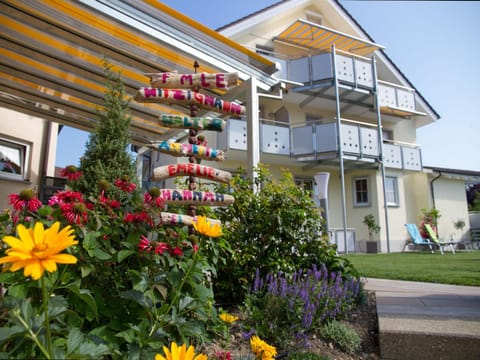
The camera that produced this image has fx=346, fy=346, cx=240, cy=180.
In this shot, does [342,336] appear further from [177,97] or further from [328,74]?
[328,74]

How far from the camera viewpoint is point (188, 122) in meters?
3.06

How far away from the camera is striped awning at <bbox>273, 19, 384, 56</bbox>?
14922mm

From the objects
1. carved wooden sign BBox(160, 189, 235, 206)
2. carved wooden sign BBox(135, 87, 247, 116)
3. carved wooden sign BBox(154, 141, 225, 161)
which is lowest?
carved wooden sign BBox(160, 189, 235, 206)

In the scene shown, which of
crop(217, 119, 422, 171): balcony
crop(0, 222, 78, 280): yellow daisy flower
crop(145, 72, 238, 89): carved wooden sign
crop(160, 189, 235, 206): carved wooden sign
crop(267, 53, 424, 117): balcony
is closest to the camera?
crop(0, 222, 78, 280): yellow daisy flower

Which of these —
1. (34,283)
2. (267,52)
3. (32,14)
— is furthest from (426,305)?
(267,52)

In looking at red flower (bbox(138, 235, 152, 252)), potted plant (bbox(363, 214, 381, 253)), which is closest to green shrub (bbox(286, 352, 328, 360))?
red flower (bbox(138, 235, 152, 252))

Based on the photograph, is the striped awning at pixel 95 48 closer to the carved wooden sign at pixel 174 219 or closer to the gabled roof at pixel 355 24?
the carved wooden sign at pixel 174 219

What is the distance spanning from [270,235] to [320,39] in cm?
1500

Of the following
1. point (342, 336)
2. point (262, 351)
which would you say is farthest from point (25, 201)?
point (342, 336)

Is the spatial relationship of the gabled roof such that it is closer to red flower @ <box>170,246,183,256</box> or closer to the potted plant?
the potted plant

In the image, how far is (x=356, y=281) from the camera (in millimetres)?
3156

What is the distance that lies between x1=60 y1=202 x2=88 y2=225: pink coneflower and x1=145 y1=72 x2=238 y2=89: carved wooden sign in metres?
1.83

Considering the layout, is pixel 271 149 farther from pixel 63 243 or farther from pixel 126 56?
pixel 63 243

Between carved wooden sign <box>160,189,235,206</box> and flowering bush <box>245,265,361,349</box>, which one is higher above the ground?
carved wooden sign <box>160,189,235,206</box>
